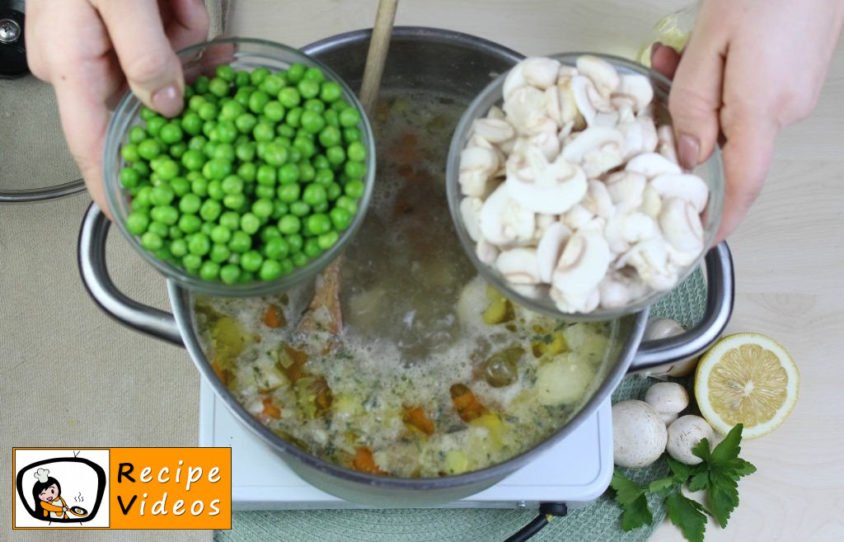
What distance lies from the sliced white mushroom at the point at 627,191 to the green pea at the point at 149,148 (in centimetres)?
50

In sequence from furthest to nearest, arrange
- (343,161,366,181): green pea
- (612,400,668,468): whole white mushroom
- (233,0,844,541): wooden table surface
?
(233,0,844,541): wooden table surface → (612,400,668,468): whole white mushroom → (343,161,366,181): green pea

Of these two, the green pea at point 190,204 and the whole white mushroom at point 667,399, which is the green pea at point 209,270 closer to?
the green pea at point 190,204

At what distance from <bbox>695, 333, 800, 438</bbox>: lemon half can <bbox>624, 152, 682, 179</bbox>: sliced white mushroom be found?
0.55 meters

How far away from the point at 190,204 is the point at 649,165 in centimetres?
49

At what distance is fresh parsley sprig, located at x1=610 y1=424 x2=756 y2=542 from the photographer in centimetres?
123

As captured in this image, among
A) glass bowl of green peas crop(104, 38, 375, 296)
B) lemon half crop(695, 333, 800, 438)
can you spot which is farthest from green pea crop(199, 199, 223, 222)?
lemon half crop(695, 333, 800, 438)

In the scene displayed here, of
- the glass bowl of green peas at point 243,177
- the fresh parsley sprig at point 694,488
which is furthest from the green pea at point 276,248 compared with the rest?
the fresh parsley sprig at point 694,488

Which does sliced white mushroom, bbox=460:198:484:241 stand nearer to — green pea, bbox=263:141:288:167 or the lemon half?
green pea, bbox=263:141:288:167

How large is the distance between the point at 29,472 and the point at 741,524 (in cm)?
118

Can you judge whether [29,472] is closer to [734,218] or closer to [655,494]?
[655,494]

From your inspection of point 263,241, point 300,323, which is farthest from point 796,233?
point 263,241

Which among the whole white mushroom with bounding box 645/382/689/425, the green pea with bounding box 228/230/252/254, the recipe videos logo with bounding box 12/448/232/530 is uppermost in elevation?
the green pea with bounding box 228/230/252/254

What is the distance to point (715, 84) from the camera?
37.5 inches

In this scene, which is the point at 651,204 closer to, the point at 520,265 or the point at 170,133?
the point at 520,265
